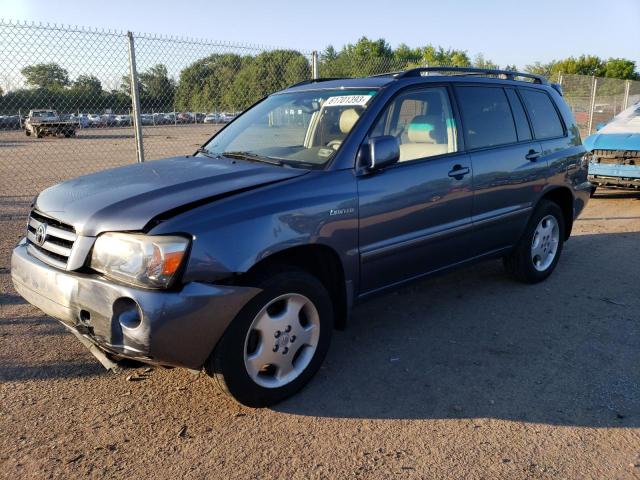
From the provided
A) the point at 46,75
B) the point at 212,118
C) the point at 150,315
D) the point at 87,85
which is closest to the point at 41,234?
the point at 150,315

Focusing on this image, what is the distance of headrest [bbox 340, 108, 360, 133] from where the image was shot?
3529 mm

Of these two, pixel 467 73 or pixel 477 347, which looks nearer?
pixel 477 347

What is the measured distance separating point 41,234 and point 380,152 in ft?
6.74

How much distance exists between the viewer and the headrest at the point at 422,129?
3871 mm

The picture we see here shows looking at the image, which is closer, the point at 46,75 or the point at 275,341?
the point at 275,341

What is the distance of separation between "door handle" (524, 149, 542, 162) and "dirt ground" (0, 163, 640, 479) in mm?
1308

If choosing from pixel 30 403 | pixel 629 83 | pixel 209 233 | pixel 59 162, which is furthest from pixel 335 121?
pixel 629 83

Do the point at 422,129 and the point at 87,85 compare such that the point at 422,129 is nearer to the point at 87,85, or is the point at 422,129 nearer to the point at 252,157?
the point at 252,157

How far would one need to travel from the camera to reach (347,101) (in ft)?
12.2

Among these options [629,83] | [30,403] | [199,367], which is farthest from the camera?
[629,83]

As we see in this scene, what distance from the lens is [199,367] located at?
2748 millimetres

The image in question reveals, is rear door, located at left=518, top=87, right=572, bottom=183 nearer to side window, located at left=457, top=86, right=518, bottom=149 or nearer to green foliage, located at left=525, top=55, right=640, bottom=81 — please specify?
side window, located at left=457, top=86, right=518, bottom=149

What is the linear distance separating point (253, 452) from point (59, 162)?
50.3ft

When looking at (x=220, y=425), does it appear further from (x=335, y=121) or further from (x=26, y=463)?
(x=335, y=121)
